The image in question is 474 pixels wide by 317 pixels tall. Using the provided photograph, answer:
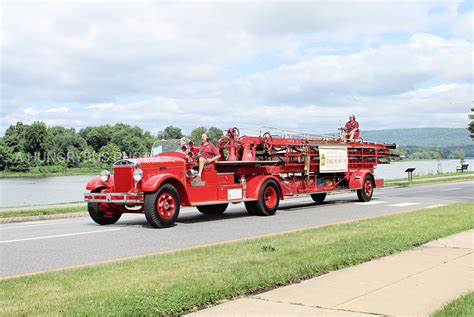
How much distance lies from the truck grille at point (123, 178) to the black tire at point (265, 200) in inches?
159

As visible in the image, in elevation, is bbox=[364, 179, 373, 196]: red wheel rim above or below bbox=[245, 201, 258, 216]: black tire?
above

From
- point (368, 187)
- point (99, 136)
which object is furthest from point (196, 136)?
point (99, 136)

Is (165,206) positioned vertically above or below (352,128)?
below

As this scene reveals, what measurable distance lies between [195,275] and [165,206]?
629cm

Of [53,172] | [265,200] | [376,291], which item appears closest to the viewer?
[376,291]

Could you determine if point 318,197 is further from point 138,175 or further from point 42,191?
point 42,191

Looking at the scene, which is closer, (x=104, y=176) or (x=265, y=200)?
(x=104, y=176)

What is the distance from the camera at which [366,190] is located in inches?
827

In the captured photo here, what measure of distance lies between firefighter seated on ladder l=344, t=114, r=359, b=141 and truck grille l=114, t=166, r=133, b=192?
34.7 feet

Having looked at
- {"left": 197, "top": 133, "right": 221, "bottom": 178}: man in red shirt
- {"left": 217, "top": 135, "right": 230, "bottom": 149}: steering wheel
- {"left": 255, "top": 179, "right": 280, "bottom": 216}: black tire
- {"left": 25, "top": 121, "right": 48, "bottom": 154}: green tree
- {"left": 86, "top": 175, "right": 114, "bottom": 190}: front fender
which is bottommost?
{"left": 255, "top": 179, "right": 280, "bottom": 216}: black tire

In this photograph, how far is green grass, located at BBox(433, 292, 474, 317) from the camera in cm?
503

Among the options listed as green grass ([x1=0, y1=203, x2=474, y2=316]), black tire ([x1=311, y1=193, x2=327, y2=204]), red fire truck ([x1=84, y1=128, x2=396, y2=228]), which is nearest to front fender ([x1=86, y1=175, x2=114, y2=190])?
red fire truck ([x1=84, y1=128, x2=396, y2=228])

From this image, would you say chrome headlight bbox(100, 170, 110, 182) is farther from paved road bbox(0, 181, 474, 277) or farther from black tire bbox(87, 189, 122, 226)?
paved road bbox(0, 181, 474, 277)

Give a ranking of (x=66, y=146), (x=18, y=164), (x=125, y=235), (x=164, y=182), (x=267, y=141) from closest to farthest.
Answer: (x=125, y=235) < (x=164, y=182) < (x=267, y=141) < (x=18, y=164) < (x=66, y=146)
